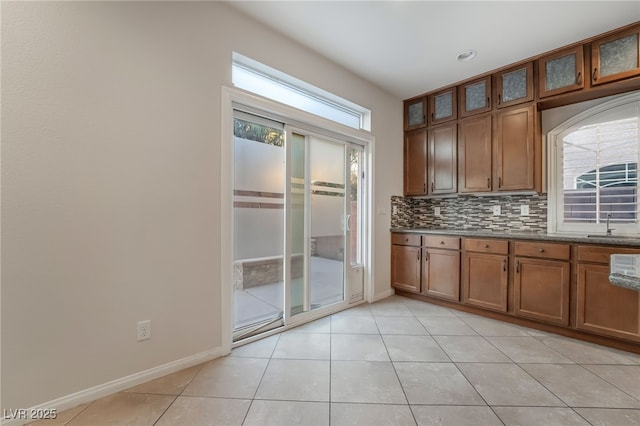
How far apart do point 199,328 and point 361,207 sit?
219 cm

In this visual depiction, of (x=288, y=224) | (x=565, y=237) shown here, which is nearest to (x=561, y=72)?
(x=565, y=237)

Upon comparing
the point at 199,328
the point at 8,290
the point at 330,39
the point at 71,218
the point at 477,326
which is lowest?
the point at 477,326

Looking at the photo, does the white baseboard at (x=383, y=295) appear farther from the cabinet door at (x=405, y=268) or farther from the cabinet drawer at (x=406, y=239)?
the cabinet drawer at (x=406, y=239)

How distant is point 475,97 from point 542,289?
2.20 meters

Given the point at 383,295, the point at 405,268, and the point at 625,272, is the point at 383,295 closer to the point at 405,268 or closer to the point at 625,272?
the point at 405,268

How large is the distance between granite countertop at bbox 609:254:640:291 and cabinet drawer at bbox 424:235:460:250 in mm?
1547

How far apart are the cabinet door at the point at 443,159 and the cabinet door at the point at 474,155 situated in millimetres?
69

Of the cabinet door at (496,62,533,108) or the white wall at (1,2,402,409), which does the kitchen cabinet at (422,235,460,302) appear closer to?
the cabinet door at (496,62,533,108)

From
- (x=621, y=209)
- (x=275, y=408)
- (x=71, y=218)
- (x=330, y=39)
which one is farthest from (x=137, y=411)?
(x=621, y=209)

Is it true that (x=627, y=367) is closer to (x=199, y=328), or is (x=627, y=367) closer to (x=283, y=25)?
(x=199, y=328)

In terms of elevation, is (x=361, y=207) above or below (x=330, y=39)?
below

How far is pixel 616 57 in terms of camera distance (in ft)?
7.32

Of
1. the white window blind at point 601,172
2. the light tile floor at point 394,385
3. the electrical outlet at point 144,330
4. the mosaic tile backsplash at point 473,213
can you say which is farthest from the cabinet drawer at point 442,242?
the electrical outlet at point 144,330

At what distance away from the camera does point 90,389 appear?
4.92 ft
